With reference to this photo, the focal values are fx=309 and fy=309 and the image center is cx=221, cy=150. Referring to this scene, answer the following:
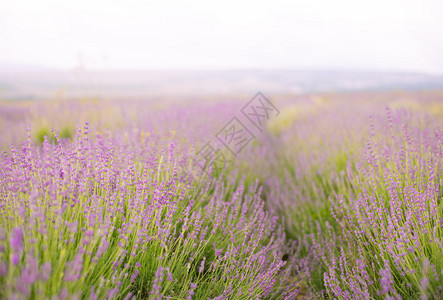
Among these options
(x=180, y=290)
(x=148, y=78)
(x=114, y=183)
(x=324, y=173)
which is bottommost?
(x=180, y=290)

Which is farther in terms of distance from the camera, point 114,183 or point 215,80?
point 215,80

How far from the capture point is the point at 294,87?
269ft

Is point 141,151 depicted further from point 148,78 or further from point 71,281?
point 148,78

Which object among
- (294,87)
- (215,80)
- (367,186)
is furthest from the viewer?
(215,80)

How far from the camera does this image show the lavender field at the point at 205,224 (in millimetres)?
1442

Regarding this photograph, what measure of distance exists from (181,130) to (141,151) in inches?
64.6

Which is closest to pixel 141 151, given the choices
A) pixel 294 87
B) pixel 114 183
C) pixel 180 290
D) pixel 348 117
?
pixel 114 183

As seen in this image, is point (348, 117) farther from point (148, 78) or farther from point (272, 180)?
point (148, 78)

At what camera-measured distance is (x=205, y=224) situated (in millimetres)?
2418

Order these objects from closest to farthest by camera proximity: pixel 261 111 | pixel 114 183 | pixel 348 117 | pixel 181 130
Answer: pixel 114 183
pixel 181 130
pixel 348 117
pixel 261 111

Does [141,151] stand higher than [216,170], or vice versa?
[141,151]

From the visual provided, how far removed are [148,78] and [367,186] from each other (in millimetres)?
101217

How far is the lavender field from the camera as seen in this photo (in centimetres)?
144

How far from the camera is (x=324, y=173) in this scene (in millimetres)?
3781
